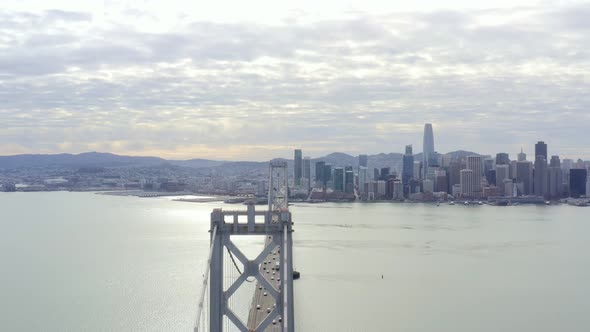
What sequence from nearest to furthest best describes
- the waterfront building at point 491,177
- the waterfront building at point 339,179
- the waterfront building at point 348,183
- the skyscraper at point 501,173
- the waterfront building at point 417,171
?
the waterfront building at point 348,183, the skyscraper at point 501,173, the waterfront building at point 339,179, the waterfront building at point 491,177, the waterfront building at point 417,171

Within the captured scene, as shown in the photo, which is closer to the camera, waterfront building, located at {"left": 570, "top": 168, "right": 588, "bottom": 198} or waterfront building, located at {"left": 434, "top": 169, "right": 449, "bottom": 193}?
waterfront building, located at {"left": 570, "top": 168, "right": 588, "bottom": 198}

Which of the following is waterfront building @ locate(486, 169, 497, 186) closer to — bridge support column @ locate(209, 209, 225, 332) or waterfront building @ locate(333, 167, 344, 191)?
waterfront building @ locate(333, 167, 344, 191)

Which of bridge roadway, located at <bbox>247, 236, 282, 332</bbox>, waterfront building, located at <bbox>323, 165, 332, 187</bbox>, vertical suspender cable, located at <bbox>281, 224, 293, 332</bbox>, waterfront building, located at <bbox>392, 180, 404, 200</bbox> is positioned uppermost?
waterfront building, located at <bbox>323, 165, 332, 187</bbox>

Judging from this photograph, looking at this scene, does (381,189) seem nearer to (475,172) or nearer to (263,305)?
(475,172)

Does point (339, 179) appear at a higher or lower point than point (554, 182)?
higher

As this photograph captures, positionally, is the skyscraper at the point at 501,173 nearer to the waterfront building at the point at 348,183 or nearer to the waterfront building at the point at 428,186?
the waterfront building at the point at 428,186

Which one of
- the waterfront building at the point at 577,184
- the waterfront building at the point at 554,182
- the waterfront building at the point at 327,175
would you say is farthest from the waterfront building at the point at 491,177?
the waterfront building at the point at 327,175

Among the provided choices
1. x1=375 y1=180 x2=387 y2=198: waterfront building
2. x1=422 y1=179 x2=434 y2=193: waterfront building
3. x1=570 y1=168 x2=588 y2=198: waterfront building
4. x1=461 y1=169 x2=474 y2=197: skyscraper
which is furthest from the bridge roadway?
x1=570 y1=168 x2=588 y2=198: waterfront building

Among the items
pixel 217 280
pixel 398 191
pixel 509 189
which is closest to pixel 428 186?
pixel 398 191
